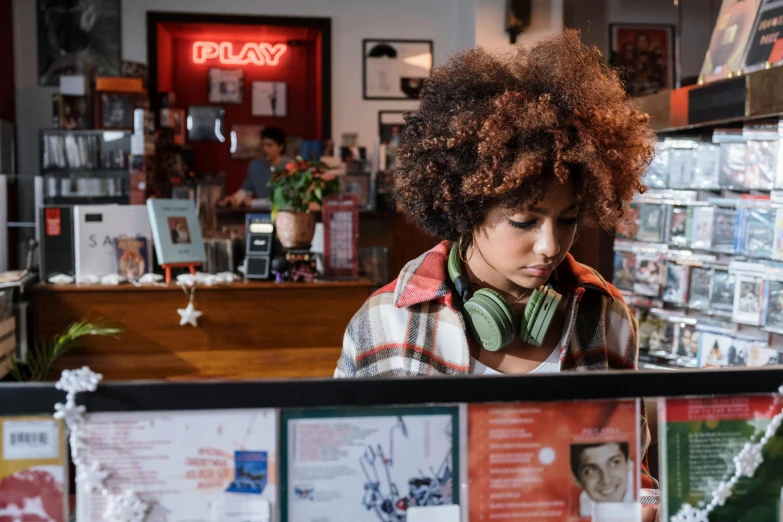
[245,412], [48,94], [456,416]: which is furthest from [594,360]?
[48,94]

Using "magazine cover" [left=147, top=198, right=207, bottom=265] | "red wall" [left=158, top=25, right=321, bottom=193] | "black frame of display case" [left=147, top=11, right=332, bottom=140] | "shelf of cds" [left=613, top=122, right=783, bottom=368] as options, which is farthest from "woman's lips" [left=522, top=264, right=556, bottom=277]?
"red wall" [left=158, top=25, right=321, bottom=193]

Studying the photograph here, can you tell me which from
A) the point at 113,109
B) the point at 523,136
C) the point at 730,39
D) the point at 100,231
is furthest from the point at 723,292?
the point at 113,109

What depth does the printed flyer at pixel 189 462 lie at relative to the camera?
2.59ft

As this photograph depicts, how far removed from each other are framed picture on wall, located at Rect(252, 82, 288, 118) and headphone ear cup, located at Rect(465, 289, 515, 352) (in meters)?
8.98

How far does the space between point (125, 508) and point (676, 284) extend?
3923 millimetres

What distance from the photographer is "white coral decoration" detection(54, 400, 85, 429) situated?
0.77 m

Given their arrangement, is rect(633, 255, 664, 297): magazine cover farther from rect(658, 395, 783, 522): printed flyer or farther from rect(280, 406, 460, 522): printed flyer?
rect(280, 406, 460, 522): printed flyer

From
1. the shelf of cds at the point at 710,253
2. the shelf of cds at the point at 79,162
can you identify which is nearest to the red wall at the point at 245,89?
the shelf of cds at the point at 79,162

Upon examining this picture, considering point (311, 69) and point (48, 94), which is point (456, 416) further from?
point (311, 69)

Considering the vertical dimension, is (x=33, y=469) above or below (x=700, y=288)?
above

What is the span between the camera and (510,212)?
1.31m

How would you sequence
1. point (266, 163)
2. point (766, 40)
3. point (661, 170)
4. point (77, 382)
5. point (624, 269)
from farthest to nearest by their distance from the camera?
point (266, 163), point (624, 269), point (661, 170), point (766, 40), point (77, 382)

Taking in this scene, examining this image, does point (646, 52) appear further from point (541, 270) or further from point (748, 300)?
point (541, 270)

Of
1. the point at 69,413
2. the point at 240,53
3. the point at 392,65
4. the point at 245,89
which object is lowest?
the point at 69,413
